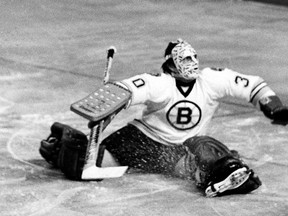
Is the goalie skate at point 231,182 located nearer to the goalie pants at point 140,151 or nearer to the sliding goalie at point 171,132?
the sliding goalie at point 171,132

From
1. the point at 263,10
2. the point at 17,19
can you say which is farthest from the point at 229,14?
the point at 17,19

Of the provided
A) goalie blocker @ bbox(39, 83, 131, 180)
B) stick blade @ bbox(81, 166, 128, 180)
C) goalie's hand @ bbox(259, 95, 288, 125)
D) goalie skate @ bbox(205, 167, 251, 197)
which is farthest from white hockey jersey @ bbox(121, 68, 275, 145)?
goalie skate @ bbox(205, 167, 251, 197)

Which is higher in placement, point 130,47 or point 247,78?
point 247,78

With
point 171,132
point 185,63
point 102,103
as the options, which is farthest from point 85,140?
point 185,63

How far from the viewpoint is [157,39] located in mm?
12961

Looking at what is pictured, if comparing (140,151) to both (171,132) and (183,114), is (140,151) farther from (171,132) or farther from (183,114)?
(183,114)

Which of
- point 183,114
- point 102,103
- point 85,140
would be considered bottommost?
point 85,140

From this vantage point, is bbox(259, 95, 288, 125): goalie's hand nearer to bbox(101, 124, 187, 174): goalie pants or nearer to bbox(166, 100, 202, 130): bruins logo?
bbox(166, 100, 202, 130): bruins logo

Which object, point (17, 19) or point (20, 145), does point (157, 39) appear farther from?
point (20, 145)

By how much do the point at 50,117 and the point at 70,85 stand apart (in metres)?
1.36

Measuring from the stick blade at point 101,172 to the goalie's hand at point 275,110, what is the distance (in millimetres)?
1114

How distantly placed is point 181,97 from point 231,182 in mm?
808

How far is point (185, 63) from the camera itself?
7469 millimetres

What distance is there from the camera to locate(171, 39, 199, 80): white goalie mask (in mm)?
7449
